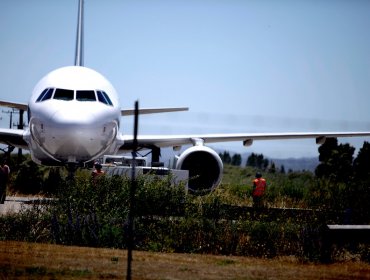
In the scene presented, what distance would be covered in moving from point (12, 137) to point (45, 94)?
3442 millimetres

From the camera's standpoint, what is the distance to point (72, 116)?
16.1 metres

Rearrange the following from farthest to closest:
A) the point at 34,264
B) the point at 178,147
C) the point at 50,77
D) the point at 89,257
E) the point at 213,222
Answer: the point at 178,147 < the point at 50,77 < the point at 213,222 < the point at 89,257 < the point at 34,264

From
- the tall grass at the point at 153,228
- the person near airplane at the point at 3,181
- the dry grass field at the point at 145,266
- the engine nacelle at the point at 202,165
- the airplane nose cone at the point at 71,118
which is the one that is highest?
the airplane nose cone at the point at 71,118

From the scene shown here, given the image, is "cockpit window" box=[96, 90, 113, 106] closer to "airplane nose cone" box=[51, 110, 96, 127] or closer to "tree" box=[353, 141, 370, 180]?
"airplane nose cone" box=[51, 110, 96, 127]

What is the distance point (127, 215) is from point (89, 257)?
2.49 metres

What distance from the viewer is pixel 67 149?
1691cm

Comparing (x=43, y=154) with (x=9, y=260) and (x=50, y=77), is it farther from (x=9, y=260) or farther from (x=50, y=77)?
(x=9, y=260)

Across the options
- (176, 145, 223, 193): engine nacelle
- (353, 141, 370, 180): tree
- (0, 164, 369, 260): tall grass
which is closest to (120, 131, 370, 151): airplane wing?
(176, 145, 223, 193): engine nacelle

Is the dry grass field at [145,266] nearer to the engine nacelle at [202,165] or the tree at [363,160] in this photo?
the engine nacelle at [202,165]

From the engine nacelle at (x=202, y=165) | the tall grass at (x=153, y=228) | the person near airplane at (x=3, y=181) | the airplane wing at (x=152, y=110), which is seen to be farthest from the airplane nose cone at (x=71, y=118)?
the airplane wing at (x=152, y=110)

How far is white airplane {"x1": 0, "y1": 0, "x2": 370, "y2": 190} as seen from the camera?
16.4 meters

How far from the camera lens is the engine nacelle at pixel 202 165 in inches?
782

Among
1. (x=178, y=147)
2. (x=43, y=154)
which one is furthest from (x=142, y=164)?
(x=43, y=154)

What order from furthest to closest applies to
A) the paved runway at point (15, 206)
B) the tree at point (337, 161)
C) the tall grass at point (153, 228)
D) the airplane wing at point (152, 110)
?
1. the tree at point (337, 161)
2. the airplane wing at point (152, 110)
3. the paved runway at point (15, 206)
4. the tall grass at point (153, 228)
